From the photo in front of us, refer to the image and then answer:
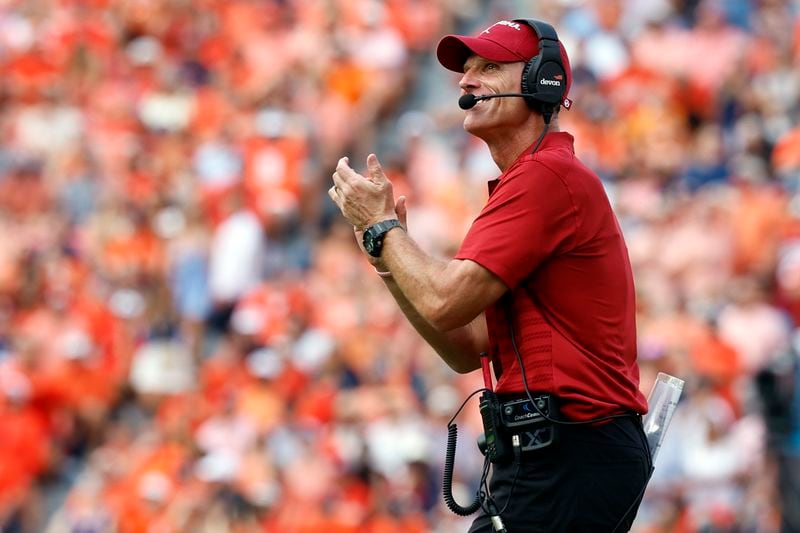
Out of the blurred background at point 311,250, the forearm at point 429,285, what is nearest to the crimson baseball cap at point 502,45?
the forearm at point 429,285

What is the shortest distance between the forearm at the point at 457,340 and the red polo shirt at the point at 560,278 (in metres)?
0.33

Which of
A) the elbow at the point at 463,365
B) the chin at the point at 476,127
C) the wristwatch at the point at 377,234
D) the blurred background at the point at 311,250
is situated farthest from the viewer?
Result: the blurred background at the point at 311,250

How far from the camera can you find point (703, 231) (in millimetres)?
9305

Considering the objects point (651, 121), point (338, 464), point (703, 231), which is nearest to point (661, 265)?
point (703, 231)

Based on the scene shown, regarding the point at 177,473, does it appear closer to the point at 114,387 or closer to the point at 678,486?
the point at 114,387

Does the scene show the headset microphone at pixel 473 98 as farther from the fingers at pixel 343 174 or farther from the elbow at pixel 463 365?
the elbow at pixel 463 365

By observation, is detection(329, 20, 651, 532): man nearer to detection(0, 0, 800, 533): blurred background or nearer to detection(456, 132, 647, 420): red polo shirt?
detection(456, 132, 647, 420): red polo shirt

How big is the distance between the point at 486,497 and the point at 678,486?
419 centimetres

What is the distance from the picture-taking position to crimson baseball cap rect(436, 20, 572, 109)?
13.5ft

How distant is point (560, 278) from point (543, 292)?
6 centimetres

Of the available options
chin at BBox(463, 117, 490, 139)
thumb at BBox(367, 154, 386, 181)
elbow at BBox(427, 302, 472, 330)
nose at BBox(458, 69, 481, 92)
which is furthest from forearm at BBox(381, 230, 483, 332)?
nose at BBox(458, 69, 481, 92)

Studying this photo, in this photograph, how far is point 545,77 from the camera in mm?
4082

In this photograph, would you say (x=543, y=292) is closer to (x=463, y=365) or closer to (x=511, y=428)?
(x=511, y=428)

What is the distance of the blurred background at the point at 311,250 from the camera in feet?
28.8
